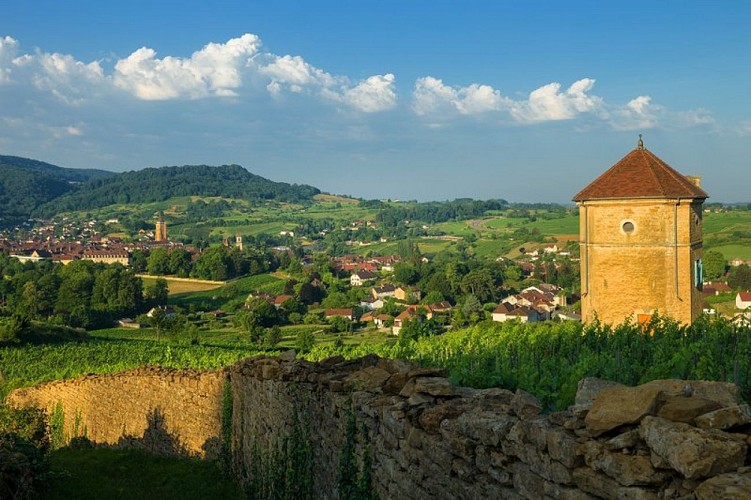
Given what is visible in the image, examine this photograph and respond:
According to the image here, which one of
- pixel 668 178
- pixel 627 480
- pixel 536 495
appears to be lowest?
pixel 536 495

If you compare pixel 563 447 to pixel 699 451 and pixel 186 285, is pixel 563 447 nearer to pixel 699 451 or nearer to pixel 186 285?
pixel 699 451

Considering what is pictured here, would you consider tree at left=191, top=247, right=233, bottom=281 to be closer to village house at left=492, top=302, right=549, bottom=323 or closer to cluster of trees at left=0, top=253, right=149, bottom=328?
cluster of trees at left=0, top=253, right=149, bottom=328

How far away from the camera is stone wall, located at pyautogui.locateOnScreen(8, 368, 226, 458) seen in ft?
47.8

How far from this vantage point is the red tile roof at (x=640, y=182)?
2394 cm

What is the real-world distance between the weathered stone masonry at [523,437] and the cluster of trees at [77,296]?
7749cm

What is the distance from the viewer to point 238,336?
2660 inches

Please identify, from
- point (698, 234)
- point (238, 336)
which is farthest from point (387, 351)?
point (238, 336)

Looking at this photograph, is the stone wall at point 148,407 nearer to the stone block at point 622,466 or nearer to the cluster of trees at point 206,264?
the stone block at point 622,466

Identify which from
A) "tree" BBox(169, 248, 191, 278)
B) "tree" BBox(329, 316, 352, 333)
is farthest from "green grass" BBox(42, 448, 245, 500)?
"tree" BBox(169, 248, 191, 278)

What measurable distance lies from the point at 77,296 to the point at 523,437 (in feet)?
313

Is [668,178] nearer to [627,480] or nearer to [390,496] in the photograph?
[390,496]

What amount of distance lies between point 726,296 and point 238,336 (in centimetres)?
4365

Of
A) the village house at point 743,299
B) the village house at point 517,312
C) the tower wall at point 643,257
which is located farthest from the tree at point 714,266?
the tower wall at point 643,257

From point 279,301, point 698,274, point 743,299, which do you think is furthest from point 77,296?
point 698,274
